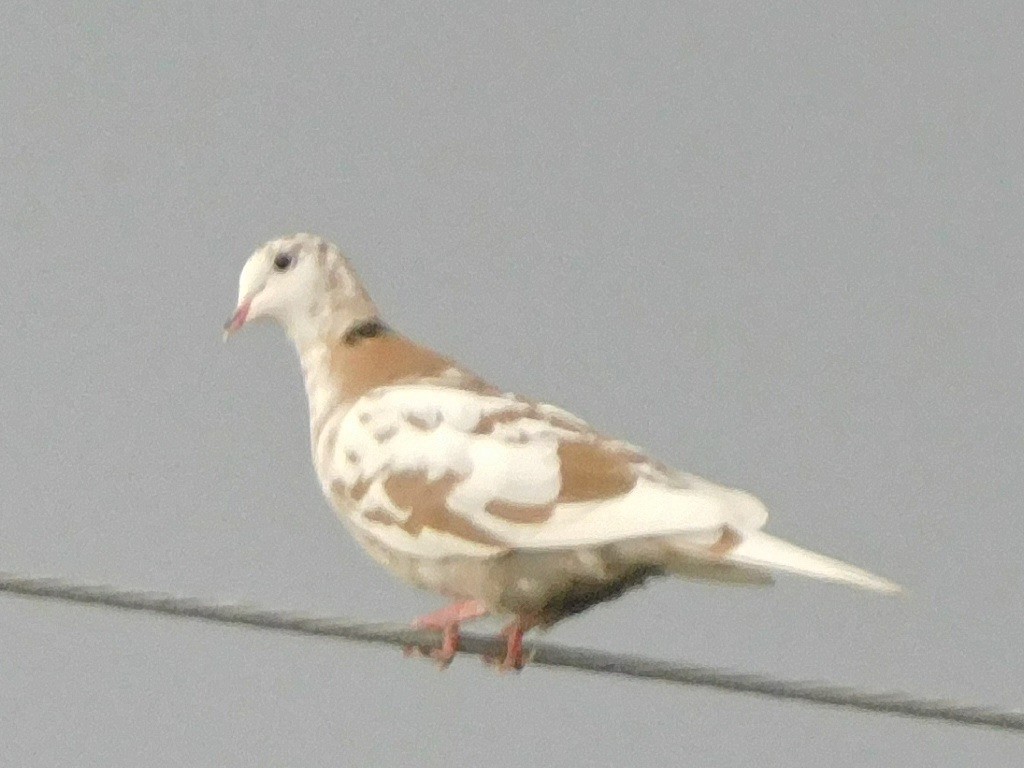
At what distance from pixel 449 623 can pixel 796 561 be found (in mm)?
891

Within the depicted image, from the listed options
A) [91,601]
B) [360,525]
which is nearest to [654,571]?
[360,525]

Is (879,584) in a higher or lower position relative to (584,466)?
lower

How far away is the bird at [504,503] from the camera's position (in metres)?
5.23

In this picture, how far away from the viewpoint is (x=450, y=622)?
18.1ft

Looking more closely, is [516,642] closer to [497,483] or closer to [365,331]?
[497,483]

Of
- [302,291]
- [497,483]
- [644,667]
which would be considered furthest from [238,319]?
[644,667]

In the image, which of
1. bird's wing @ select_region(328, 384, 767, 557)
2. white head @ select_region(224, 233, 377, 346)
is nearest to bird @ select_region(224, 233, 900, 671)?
bird's wing @ select_region(328, 384, 767, 557)

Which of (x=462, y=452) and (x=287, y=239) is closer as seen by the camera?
(x=462, y=452)

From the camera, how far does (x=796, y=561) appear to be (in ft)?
16.1

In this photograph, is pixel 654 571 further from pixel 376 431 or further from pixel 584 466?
pixel 376 431

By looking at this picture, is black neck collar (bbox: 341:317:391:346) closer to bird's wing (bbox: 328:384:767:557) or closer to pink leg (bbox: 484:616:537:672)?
bird's wing (bbox: 328:384:767:557)

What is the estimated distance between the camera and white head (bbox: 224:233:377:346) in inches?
249

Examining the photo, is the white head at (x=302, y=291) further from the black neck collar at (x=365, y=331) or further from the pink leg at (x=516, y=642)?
the pink leg at (x=516, y=642)

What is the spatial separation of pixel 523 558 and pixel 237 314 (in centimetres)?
122
